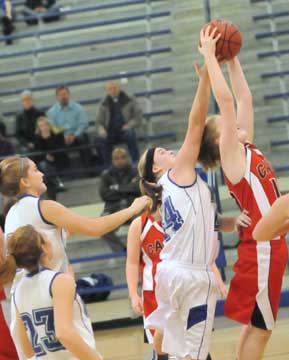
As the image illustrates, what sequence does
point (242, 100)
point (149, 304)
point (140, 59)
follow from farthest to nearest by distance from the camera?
point (140, 59) → point (149, 304) → point (242, 100)

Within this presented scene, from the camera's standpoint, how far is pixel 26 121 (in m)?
10.7

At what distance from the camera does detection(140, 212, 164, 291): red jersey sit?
5227 millimetres

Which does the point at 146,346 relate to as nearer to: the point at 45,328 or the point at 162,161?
the point at 162,161

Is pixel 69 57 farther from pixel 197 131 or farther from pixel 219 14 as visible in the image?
pixel 197 131

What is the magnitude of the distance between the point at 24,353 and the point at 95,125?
22.0ft

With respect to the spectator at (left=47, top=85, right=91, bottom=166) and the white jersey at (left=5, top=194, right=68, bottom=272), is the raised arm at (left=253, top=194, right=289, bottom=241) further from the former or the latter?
the spectator at (left=47, top=85, right=91, bottom=166)

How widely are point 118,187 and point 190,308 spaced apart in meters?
4.82

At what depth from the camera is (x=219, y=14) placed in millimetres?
12023

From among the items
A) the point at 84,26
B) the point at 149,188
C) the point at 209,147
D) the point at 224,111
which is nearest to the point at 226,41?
the point at 224,111

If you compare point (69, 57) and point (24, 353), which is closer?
point (24, 353)

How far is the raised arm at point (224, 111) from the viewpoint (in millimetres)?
4426

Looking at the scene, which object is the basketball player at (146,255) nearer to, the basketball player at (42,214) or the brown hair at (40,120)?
the basketball player at (42,214)

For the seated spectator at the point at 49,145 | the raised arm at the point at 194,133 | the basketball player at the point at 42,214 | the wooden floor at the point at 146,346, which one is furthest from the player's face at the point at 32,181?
the seated spectator at the point at 49,145

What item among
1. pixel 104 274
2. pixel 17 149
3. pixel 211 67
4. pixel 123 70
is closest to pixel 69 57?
pixel 123 70
